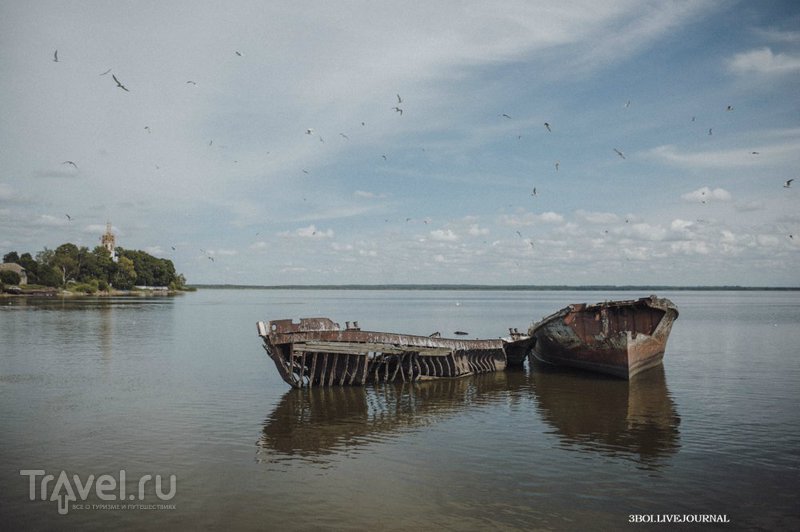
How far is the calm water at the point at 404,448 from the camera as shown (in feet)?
32.9

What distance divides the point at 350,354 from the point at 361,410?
3.61 meters

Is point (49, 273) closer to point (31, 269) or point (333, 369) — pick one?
point (31, 269)

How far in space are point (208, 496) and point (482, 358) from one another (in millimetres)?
19156

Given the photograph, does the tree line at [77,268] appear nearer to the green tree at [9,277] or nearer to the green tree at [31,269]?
the green tree at [31,269]

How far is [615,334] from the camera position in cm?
2467

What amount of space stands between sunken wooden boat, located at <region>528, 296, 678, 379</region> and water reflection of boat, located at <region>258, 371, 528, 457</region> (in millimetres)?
3714

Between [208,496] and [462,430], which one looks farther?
[462,430]

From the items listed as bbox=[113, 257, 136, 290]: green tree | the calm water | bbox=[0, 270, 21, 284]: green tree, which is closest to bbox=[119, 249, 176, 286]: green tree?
bbox=[113, 257, 136, 290]: green tree

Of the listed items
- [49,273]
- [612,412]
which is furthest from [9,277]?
[612,412]

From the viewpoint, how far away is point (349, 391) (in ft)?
70.6

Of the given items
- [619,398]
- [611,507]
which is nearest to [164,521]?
[611,507]

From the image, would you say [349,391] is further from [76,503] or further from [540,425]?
[76,503]

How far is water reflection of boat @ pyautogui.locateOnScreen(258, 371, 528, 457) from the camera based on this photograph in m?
14.8

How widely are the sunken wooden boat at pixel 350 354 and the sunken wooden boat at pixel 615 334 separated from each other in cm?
540
